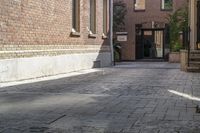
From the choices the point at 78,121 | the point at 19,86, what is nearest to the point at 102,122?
the point at 78,121

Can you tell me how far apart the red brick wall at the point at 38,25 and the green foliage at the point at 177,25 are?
12.0 meters

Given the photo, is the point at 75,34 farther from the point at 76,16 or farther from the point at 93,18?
the point at 93,18

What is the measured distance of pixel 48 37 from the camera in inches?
669

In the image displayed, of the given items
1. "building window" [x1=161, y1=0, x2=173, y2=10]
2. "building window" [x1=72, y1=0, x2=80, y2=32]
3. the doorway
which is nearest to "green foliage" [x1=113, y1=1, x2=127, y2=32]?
the doorway

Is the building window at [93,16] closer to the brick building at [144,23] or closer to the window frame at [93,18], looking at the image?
the window frame at [93,18]

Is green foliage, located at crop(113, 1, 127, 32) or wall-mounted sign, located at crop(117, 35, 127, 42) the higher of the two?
green foliage, located at crop(113, 1, 127, 32)

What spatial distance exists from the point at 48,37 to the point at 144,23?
20.9 metres

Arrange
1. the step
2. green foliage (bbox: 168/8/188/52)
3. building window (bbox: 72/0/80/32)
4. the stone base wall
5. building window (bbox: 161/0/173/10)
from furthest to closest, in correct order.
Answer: building window (bbox: 161/0/173/10), green foliage (bbox: 168/8/188/52), building window (bbox: 72/0/80/32), the step, the stone base wall

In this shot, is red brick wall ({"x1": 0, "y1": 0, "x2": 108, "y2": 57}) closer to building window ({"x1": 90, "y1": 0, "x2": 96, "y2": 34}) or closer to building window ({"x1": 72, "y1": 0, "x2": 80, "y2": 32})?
building window ({"x1": 72, "y1": 0, "x2": 80, "y2": 32})

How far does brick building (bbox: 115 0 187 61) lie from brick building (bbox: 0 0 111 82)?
11796mm

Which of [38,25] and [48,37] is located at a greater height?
[38,25]

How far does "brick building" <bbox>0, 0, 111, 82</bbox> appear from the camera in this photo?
45.0ft

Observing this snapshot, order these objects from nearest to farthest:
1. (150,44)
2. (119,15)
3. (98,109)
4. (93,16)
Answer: (98,109) → (93,16) → (119,15) → (150,44)

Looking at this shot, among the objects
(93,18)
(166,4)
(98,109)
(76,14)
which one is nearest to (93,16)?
(93,18)
